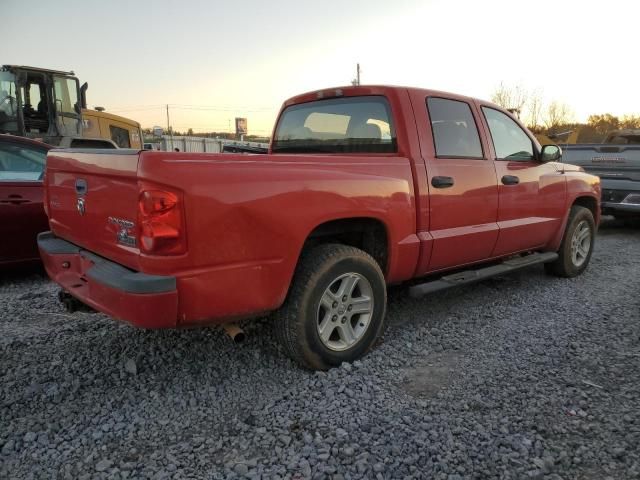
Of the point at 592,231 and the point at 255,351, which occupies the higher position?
the point at 592,231

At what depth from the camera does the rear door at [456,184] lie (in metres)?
3.78

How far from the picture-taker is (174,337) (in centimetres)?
369

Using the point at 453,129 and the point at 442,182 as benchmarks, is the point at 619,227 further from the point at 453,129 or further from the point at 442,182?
the point at 442,182

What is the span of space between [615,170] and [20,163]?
8.87 metres

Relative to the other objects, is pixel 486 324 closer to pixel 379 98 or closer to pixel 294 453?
pixel 379 98

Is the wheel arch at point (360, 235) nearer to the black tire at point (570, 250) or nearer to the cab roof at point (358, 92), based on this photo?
the cab roof at point (358, 92)

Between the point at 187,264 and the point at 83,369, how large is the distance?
4.19 feet

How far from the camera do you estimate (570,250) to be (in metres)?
5.54

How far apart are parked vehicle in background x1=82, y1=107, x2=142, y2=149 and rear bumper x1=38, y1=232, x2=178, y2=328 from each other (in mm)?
10745

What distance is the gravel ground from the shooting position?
91.4 inches

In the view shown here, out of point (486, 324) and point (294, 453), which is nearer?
point (294, 453)

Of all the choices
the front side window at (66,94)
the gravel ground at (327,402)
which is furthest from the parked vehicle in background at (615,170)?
the front side window at (66,94)

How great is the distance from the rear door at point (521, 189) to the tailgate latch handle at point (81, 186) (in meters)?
3.24

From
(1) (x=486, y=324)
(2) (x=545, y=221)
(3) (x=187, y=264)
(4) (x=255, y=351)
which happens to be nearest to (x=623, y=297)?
(2) (x=545, y=221)
